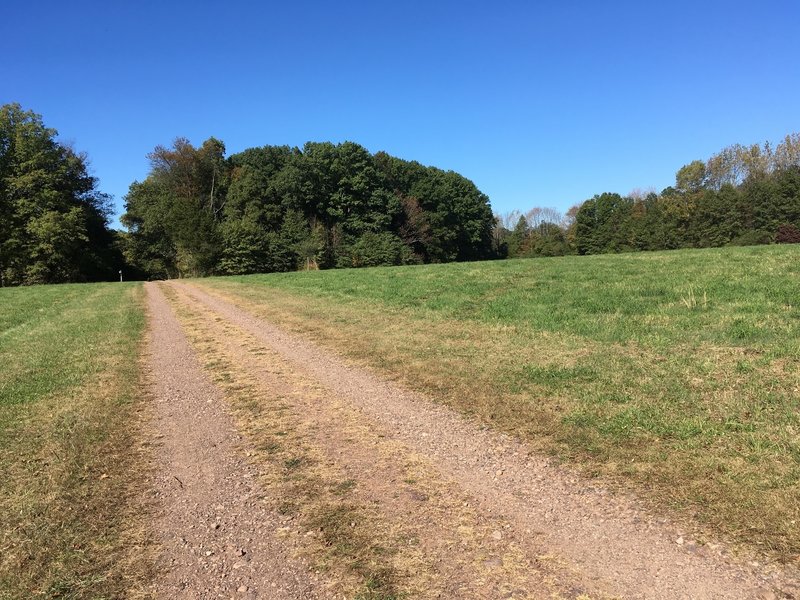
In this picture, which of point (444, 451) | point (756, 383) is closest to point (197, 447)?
point (444, 451)

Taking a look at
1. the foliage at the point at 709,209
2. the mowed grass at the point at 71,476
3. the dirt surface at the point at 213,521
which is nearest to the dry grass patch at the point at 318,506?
the dirt surface at the point at 213,521

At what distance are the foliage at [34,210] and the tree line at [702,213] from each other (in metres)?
83.6

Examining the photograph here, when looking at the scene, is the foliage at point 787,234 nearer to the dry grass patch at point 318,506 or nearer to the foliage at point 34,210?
the dry grass patch at point 318,506

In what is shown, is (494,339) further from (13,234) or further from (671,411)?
(13,234)

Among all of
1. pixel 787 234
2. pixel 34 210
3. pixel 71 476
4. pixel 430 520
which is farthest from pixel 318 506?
pixel 787 234

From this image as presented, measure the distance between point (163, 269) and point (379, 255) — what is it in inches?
1181

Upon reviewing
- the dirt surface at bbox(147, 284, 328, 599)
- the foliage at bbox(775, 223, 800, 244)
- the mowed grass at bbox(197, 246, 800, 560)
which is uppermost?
the foliage at bbox(775, 223, 800, 244)

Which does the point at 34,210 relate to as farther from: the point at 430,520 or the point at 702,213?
the point at 702,213

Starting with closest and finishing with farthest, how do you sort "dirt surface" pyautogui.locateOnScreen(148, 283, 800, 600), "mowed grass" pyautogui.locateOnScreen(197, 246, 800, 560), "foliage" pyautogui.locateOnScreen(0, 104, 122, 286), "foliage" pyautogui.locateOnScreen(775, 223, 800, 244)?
1. "dirt surface" pyautogui.locateOnScreen(148, 283, 800, 600)
2. "mowed grass" pyautogui.locateOnScreen(197, 246, 800, 560)
3. "foliage" pyautogui.locateOnScreen(0, 104, 122, 286)
4. "foliage" pyautogui.locateOnScreen(775, 223, 800, 244)

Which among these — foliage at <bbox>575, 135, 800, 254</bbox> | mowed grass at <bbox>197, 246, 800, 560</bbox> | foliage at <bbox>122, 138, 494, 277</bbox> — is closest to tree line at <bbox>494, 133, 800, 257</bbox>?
foliage at <bbox>575, 135, 800, 254</bbox>

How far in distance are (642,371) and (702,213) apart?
8785 cm

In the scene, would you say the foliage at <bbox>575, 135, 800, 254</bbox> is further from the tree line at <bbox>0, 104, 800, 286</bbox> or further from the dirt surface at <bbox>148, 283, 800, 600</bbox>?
the dirt surface at <bbox>148, 283, 800, 600</bbox>

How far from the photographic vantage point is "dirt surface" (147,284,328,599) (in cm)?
295

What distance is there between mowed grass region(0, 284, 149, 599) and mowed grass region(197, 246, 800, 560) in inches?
139
